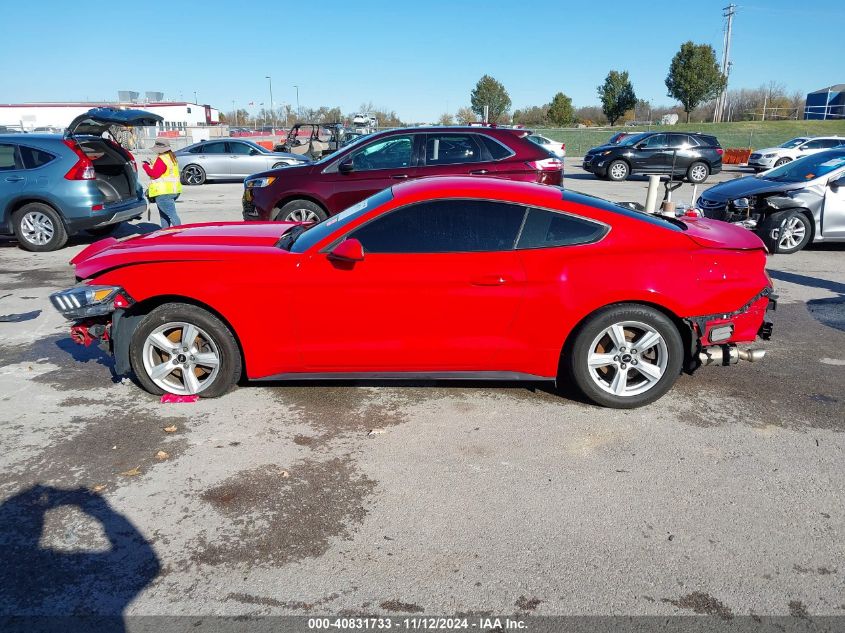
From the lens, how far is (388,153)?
29.3 ft

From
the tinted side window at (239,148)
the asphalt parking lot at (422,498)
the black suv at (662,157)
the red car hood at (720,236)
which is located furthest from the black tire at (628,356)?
the black suv at (662,157)

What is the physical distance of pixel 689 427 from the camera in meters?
4.24

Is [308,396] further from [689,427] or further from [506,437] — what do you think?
[689,427]

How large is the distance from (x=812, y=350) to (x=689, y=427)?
7.44 feet

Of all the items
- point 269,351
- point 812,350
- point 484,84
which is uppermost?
point 484,84

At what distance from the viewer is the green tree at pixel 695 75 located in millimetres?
60594

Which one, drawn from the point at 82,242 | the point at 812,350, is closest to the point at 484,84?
the point at 82,242

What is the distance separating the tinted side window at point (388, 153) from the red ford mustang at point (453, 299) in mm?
4564

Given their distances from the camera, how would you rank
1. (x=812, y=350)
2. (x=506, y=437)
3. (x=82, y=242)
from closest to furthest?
(x=506, y=437) < (x=812, y=350) < (x=82, y=242)

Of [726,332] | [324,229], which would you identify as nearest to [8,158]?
[324,229]

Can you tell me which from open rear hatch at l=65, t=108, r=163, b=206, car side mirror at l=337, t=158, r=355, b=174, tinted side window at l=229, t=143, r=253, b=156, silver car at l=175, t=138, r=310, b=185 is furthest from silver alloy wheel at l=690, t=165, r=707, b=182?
open rear hatch at l=65, t=108, r=163, b=206

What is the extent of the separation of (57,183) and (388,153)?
512 centimetres

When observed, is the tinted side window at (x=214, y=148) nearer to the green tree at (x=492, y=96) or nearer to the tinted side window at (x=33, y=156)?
the tinted side window at (x=33, y=156)

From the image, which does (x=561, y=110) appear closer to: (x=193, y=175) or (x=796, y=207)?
(x=193, y=175)
